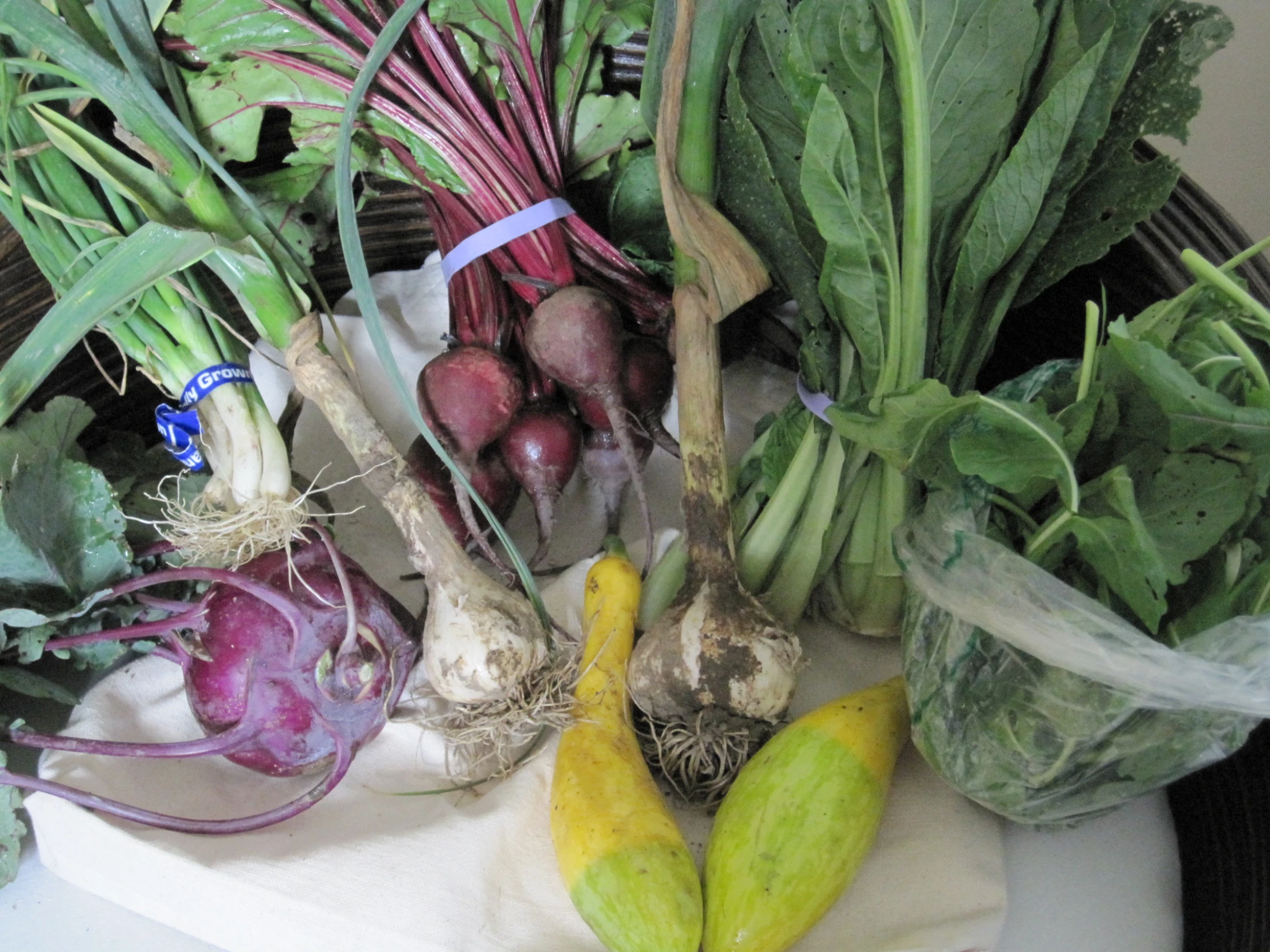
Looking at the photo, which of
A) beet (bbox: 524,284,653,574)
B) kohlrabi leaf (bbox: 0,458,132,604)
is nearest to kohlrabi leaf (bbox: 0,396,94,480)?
kohlrabi leaf (bbox: 0,458,132,604)

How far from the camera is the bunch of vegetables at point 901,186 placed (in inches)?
22.5

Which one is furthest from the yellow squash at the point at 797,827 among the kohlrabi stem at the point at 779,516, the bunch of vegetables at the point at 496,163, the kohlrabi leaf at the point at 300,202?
the kohlrabi leaf at the point at 300,202

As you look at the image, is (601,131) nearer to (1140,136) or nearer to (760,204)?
(760,204)

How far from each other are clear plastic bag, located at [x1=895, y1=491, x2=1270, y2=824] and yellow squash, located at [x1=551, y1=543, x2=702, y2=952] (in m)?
0.18

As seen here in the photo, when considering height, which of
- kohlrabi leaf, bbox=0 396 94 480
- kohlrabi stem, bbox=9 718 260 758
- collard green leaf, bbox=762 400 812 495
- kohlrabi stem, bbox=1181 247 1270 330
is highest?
kohlrabi stem, bbox=1181 247 1270 330

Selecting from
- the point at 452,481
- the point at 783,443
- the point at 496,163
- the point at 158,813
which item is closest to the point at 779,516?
the point at 783,443

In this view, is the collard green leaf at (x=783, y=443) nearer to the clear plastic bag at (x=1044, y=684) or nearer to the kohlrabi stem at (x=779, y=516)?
the kohlrabi stem at (x=779, y=516)

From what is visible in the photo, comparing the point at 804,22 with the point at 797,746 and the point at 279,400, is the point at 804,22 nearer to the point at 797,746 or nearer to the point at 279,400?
A: the point at 797,746

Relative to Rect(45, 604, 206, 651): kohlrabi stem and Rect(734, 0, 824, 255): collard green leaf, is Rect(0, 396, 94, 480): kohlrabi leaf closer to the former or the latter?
Rect(45, 604, 206, 651): kohlrabi stem

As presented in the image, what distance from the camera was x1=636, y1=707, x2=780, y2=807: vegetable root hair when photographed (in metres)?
0.64

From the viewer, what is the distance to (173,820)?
0.60 metres

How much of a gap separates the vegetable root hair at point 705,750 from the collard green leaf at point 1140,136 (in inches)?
15.4

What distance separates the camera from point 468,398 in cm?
74

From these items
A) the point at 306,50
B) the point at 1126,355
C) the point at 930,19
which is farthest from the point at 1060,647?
the point at 306,50
